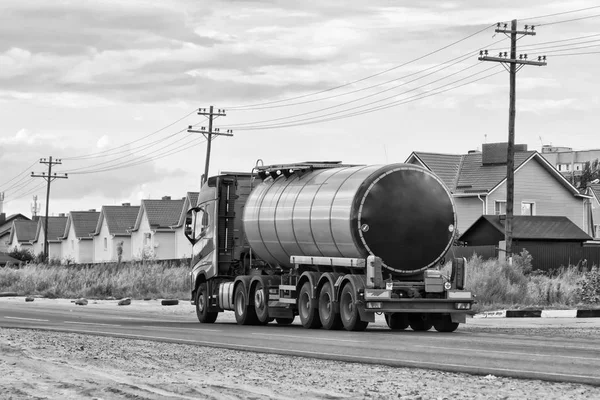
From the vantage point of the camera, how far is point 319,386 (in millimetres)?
12336

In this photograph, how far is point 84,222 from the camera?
11306cm

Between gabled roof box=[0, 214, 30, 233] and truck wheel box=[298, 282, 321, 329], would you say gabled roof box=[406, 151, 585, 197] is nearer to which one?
truck wheel box=[298, 282, 321, 329]

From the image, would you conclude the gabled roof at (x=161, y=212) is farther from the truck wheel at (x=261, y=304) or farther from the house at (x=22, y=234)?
the truck wheel at (x=261, y=304)

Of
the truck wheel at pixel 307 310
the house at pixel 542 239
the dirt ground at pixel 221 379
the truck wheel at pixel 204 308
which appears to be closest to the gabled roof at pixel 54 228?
the house at pixel 542 239

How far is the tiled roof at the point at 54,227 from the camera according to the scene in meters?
123

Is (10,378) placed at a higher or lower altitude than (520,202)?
lower

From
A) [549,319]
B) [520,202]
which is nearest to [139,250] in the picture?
[520,202]

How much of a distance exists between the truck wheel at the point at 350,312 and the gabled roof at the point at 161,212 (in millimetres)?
71170

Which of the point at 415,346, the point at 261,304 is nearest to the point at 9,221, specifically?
the point at 261,304

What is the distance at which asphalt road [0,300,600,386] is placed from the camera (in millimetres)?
14055

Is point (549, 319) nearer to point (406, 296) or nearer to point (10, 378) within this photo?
point (406, 296)

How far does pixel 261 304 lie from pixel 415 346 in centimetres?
915

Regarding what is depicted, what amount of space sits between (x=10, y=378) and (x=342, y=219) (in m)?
11.6

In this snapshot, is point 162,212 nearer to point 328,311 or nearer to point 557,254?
point 557,254
